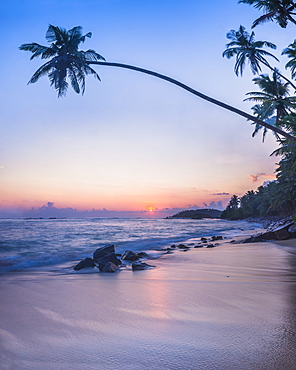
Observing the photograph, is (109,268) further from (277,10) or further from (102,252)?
(277,10)

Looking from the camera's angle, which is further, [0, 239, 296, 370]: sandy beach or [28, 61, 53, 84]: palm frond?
[28, 61, 53, 84]: palm frond

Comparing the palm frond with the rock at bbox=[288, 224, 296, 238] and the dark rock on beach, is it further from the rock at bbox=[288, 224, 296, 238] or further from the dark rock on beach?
the rock at bbox=[288, 224, 296, 238]

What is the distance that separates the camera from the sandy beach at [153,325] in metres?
1.99

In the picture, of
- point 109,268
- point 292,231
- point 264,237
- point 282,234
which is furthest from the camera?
point 264,237

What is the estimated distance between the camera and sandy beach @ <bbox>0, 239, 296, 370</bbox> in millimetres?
1988

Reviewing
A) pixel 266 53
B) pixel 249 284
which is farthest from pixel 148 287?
pixel 266 53

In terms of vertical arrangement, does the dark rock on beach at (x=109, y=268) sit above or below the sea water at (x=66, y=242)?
above

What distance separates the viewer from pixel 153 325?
8.87ft

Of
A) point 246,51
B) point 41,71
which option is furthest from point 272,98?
point 41,71

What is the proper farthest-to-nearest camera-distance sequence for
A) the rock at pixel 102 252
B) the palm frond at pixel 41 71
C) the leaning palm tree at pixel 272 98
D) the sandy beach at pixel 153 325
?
the leaning palm tree at pixel 272 98 < the palm frond at pixel 41 71 < the rock at pixel 102 252 < the sandy beach at pixel 153 325

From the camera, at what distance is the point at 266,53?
63.8 ft

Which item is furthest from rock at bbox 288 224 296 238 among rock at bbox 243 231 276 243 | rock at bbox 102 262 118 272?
rock at bbox 102 262 118 272

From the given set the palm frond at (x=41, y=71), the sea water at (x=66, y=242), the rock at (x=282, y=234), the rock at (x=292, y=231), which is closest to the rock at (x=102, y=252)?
the sea water at (x=66, y=242)

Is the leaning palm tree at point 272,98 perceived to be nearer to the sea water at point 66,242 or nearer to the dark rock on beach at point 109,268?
the sea water at point 66,242
